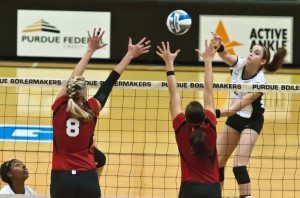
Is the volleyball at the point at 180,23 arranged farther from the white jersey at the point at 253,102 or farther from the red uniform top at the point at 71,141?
the red uniform top at the point at 71,141

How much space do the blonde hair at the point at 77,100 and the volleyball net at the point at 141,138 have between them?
64.2 inches

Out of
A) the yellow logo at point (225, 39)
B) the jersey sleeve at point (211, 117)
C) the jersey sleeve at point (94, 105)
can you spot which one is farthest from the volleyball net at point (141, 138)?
the yellow logo at point (225, 39)

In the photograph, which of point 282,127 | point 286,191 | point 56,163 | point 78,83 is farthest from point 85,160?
point 282,127

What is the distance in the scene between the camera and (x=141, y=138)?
11.9m

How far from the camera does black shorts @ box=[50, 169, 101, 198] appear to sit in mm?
5594

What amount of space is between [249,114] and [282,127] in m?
5.20

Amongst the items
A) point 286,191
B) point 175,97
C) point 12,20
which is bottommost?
point 286,191

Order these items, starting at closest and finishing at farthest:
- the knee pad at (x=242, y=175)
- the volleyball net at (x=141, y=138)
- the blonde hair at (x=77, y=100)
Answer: the blonde hair at (x=77, y=100) → the knee pad at (x=242, y=175) → the volleyball net at (x=141, y=138)

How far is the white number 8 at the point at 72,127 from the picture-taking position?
560cm

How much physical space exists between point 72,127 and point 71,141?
4.4 inches

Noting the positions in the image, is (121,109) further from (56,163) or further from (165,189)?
(56,163)

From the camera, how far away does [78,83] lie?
18.4ft

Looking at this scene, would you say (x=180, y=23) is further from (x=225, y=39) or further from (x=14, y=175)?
(x=225, y=39)

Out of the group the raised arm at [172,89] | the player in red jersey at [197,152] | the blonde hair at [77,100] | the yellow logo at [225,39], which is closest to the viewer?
the player in red jersey at [197,152]
